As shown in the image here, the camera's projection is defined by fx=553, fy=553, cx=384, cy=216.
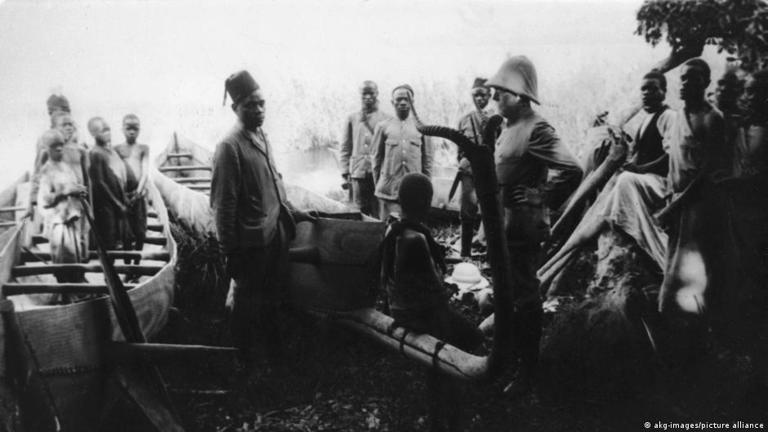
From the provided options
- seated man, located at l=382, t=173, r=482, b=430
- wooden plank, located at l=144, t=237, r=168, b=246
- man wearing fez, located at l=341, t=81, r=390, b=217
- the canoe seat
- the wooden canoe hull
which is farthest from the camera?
man wearing fez, located at l=341, t=81, r=390, b=217

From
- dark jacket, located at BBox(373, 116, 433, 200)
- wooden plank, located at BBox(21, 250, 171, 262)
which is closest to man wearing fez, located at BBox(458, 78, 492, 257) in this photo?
dark jacket, located at BBox(373, 116, 433, 200)

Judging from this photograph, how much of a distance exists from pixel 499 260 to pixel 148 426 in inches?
78.1

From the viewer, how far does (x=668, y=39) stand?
328cm

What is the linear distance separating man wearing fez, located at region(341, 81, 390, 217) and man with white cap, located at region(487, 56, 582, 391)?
8.12ft

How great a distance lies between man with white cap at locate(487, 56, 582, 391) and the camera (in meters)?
2.87

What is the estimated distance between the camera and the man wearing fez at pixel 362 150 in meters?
5.45

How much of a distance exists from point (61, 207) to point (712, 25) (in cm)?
403

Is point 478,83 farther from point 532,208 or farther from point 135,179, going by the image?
point 135,179

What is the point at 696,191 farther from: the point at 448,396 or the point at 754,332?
the point at 448,396

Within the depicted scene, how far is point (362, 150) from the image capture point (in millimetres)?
5605

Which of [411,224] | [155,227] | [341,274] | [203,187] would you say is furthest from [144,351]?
[203,187]

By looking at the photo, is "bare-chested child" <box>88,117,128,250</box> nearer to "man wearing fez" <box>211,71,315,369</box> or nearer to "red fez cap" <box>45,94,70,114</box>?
"red fez cap" <box>45,94,70,114</box>

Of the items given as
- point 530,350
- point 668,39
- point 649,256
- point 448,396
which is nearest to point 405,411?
point 448,396

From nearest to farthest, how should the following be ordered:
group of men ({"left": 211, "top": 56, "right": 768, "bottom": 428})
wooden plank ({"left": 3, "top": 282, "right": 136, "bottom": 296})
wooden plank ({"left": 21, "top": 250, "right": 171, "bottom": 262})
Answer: group of men ({"left": 211, "top": 56, "right": 768, "bottom": 428}), wooden plank ({"left": 3, "top": 282, "right": 136, "bottom": 296}), wooden plank ({"left": 21, "top": 250, "right": 171, "bottom": 262})
